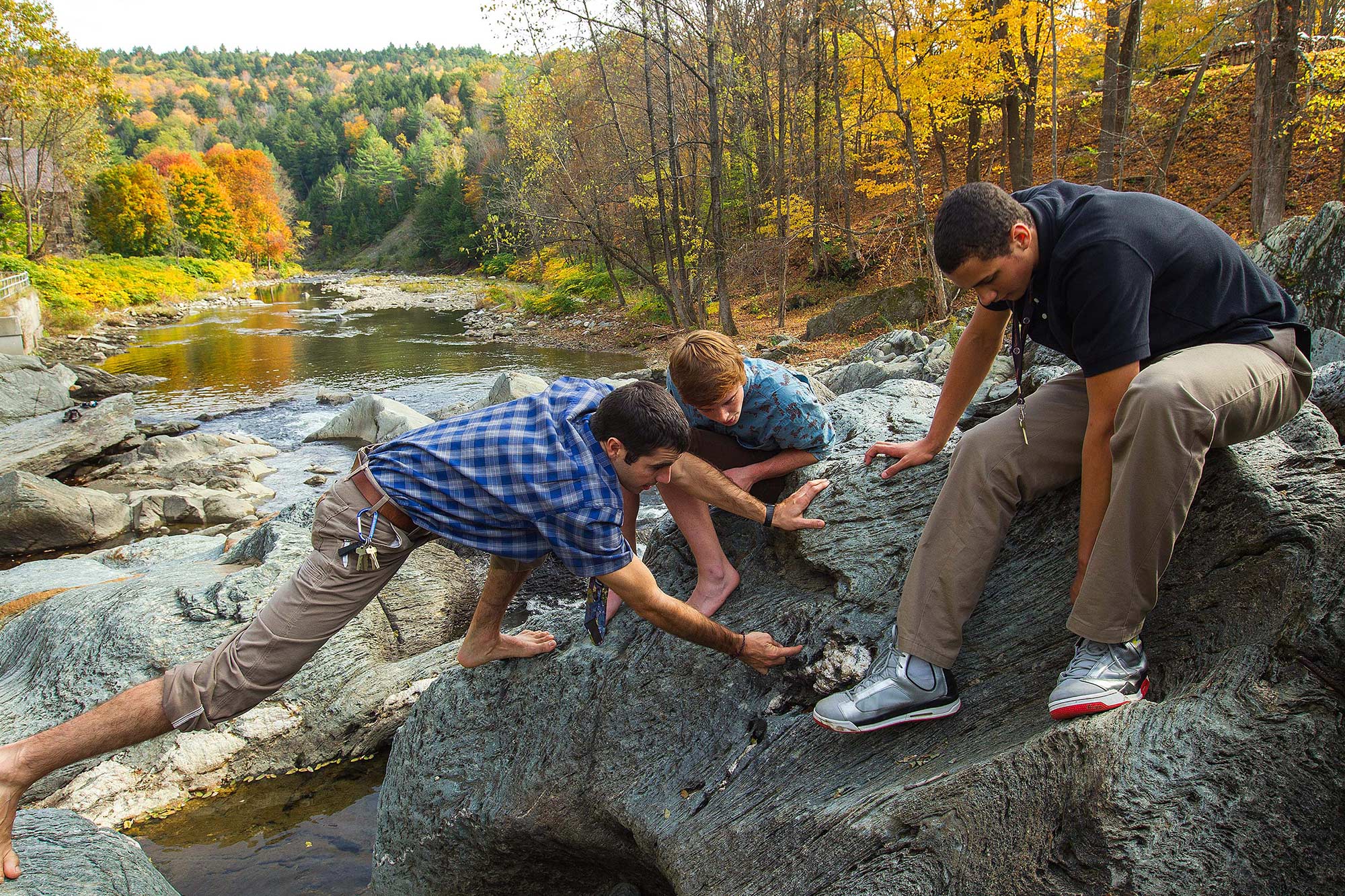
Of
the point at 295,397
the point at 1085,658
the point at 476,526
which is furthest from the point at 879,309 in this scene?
the point at 1085,658

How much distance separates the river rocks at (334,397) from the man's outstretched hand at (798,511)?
1751 cm

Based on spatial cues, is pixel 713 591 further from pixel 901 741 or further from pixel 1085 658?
pixel 1085 658

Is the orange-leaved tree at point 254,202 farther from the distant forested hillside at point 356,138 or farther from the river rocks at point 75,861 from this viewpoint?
the river rocks at point 75,861

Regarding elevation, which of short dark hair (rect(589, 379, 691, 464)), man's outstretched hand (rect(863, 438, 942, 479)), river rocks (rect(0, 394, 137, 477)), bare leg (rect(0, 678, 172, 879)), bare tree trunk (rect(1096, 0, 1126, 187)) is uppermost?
bare tree trunk (rect(1096, 0, 1126, 187))

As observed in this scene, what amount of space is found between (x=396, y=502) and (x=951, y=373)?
7.78ft

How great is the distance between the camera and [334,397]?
19547 mm

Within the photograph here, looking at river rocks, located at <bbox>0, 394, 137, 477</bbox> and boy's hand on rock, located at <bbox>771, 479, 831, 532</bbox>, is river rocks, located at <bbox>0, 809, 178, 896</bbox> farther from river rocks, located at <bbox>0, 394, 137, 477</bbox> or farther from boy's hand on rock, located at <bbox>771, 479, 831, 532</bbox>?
river rocks, located at <bbox>0, 394, 137, 477</bbox>

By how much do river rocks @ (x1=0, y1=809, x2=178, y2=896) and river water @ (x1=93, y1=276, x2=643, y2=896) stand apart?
100 centimetres

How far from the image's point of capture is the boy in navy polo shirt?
7.86 feet

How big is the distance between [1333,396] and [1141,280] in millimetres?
1606

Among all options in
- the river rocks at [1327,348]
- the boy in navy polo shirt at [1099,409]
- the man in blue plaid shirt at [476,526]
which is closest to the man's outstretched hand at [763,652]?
the man in blue plaid shirt at [476,526]

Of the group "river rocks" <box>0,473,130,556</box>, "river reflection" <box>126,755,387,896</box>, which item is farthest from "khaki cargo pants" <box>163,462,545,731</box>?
"river rocks" <box>0,473,130,556</box>

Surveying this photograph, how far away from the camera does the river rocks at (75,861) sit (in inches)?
120

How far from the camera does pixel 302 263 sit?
9056cm
